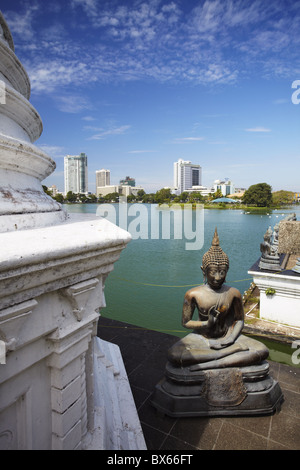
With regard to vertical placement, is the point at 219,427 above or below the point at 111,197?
below

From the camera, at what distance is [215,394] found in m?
3.51

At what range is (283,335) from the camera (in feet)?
20.5

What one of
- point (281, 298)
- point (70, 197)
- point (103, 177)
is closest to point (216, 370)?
point (281, 298)

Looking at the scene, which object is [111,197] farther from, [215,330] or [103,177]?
[215,330]

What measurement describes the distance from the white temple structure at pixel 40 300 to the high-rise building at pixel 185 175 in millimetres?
131635

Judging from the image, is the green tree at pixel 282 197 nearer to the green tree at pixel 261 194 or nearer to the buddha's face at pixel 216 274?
the green tree at pixel 261 194

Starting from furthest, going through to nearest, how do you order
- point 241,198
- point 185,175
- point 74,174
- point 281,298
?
point 185,175 → point 74,174 → point 241,198 → point 281,298

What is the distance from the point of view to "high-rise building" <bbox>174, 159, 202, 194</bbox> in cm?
13362

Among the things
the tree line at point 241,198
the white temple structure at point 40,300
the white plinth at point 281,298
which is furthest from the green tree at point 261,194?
the white temple structure at point 40,300

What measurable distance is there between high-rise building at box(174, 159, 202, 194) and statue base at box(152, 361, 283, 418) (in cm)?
13030

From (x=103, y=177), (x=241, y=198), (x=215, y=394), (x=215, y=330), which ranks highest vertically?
(x=103, y=177)

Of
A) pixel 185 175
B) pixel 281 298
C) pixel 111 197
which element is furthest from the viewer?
pixel 185 175

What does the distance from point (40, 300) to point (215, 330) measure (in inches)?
117
